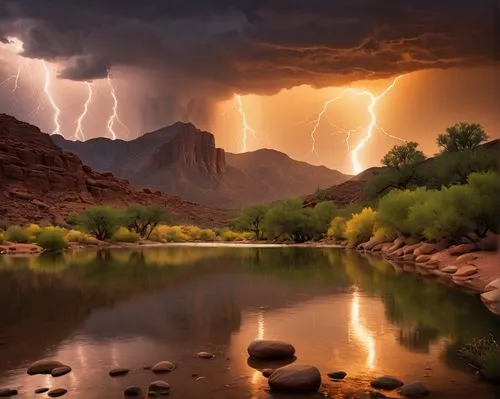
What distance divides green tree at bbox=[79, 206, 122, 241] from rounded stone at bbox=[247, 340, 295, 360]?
60318mm

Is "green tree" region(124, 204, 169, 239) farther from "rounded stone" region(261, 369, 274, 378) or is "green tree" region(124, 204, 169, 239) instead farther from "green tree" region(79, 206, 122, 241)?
"rounded stone" region(261, 369, 274, 378)

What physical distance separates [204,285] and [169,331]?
11.9m

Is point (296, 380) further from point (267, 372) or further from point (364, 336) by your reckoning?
point (364, 336)

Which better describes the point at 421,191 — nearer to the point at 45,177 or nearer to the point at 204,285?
the point at 204,285

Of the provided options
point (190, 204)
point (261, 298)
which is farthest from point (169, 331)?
point (190, 204)

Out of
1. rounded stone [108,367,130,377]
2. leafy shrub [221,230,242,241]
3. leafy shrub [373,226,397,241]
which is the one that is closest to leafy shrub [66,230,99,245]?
leafy shrub [221,230,242,241]

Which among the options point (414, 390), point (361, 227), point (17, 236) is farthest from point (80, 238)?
point (414, 390)

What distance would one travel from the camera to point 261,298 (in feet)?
77.7

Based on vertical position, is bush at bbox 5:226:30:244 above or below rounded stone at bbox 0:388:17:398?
above

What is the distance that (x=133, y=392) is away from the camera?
1033cm

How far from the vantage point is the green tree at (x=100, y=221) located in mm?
70812

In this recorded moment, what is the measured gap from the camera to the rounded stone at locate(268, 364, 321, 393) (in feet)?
34.4

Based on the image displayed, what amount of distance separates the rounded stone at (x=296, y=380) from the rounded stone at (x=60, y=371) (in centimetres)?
448

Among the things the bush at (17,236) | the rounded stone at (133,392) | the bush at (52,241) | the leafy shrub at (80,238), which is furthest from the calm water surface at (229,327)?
the leafy shrub at (80,238)
